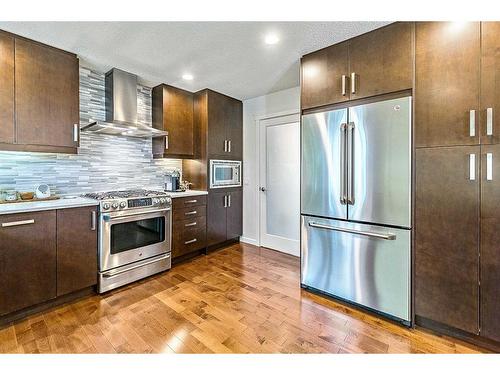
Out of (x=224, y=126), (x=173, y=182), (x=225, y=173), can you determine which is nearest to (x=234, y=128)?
(x=224, y=126)

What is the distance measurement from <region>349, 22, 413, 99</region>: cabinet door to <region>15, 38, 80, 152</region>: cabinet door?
2.65 meters

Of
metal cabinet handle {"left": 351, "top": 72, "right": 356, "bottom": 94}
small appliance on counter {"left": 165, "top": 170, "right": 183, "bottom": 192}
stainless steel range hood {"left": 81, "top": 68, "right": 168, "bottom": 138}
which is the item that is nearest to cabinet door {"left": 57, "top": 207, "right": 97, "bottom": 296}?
stainless steel range hood {"left": 81, "top": 68, "right": 168, "bottom": 138}

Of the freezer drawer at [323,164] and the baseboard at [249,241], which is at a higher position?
the freezer drawer at [323,164]

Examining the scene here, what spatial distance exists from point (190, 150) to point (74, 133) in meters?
1.47

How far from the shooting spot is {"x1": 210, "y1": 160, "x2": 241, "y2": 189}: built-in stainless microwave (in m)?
3.60

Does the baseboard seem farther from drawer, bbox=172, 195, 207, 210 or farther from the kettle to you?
the kettle

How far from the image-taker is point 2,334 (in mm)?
1759

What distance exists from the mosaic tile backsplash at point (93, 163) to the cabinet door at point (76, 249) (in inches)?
26.6

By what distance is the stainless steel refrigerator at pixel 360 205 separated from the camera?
1.88 m

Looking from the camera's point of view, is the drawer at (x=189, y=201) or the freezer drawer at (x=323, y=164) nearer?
the freezer drawer at (x=323, y=164)

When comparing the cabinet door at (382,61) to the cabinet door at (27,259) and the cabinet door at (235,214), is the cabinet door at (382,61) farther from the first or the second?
the cabinet door at (27,259)

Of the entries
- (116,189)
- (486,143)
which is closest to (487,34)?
(486,143)

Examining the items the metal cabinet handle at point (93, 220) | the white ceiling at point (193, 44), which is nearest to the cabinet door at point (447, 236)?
the white ceiling at point (193, 44)

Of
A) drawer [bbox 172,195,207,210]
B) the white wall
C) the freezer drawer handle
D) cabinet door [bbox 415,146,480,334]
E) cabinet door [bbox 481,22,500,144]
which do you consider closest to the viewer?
cabinet door [bbox 481,22,500,144]
